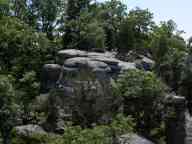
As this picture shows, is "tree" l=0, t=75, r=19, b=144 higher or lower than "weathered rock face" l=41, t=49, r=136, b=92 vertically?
lower

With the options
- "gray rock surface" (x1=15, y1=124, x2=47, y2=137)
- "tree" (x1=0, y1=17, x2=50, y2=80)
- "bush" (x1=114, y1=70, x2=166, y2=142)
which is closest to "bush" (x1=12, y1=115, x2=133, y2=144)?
"gray rock surface" (x1=15, y1=124, x2=47, y2=137)

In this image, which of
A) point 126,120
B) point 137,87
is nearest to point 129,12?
point 137,87

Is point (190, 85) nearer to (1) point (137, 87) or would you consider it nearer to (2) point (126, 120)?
(1) point (137, 87)

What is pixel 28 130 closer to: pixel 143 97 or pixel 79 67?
pixel 79 67

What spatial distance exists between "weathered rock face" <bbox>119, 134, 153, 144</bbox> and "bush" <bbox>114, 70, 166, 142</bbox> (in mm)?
1582

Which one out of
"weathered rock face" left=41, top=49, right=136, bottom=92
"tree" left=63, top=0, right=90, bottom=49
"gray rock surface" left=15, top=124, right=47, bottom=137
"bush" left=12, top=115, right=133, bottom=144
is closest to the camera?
"bush" left=12, top=115, right=133, bottom=144

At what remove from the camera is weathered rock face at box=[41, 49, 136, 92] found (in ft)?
67.9

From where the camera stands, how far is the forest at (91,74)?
19.6 metres

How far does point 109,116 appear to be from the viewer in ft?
65.0

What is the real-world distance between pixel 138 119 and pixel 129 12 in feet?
30.7

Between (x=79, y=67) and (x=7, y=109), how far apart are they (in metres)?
3.71

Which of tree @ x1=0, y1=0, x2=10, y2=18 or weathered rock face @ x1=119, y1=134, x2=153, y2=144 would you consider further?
tree @ x1=0, y1=0, x2=10, y2=18

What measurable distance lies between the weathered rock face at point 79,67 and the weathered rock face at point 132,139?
3541mm

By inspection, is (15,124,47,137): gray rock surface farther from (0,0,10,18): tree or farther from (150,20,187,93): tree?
(0,0,10,18): tree
